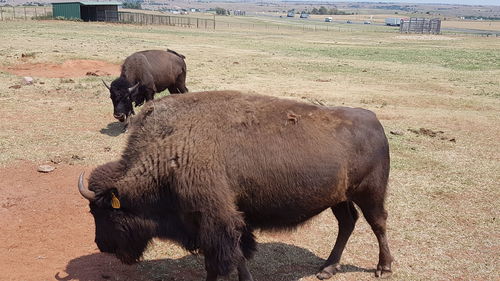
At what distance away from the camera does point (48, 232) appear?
6.75 meters

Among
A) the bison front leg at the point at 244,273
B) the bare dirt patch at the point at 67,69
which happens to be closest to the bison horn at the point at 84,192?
the bison front leg at the point at 244,273

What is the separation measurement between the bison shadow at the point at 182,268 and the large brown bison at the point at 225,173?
59 cm

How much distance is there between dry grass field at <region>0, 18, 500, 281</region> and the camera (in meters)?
6.19

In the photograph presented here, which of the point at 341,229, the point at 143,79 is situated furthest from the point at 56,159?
the point at 341,229

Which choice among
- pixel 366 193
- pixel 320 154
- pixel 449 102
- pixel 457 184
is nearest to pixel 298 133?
pixel 320 154

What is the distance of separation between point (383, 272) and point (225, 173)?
8.90 feet

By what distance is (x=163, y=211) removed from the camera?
Answer: 5.12 metres

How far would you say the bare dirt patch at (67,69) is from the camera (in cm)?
1988

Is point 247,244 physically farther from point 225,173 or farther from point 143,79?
point 143,79

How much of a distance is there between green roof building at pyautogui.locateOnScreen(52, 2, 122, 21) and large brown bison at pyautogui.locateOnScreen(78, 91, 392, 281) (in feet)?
180

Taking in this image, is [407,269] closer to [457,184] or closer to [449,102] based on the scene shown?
[457,184]

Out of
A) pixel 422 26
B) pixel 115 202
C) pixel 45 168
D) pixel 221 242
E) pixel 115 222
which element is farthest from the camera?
pixel 422 26

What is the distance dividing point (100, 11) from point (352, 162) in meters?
57.8

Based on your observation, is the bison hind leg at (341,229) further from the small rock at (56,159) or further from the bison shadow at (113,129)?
the bison shadow at (113,129)
